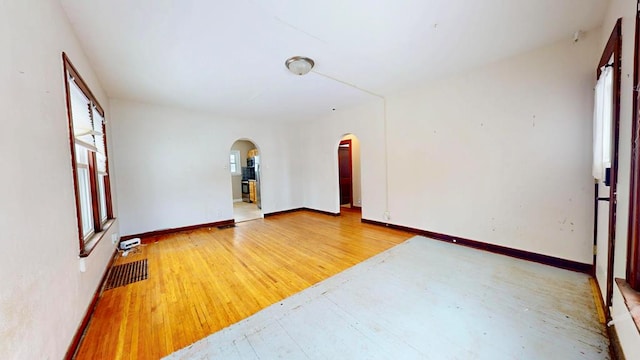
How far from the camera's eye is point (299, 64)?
9.08ft

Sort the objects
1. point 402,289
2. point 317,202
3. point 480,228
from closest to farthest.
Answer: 1. point 402,289
2. point 480,228
3. point 317,202

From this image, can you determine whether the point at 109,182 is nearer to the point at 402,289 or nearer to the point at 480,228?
the point at 402,289

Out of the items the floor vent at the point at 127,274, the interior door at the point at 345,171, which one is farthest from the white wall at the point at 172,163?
the interior door at the point at 345,171

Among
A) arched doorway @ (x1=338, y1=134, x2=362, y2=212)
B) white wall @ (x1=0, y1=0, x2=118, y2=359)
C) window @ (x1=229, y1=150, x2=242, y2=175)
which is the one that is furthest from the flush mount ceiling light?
window @ (x1=229, y1=150, x2=242, y2=175)

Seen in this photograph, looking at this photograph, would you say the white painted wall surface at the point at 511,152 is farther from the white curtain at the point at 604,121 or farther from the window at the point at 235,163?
the window at the point at 235,163

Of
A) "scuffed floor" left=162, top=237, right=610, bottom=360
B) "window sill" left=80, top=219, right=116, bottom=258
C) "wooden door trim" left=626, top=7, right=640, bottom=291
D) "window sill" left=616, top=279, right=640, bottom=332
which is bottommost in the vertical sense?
Result: "scuffed floor" left=162, top=237, right=610, bottom=360

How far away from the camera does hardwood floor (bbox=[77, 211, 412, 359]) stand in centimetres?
175

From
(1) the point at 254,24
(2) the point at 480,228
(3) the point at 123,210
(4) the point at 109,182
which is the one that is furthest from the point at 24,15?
(2) the point at 480,228

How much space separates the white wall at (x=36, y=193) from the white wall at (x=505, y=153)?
4205mm

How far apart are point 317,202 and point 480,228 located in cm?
380

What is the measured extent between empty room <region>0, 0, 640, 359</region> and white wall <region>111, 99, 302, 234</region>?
39 millimetres

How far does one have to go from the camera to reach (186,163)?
4.73 metres

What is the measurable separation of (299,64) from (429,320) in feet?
9.49

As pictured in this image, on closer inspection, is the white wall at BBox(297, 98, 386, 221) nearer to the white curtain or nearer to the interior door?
the interior door
